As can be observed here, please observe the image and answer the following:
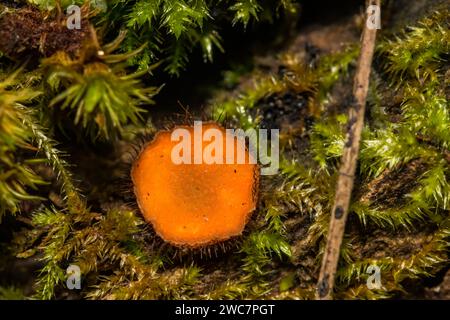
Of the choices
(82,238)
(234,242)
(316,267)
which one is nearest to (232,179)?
(234,242)

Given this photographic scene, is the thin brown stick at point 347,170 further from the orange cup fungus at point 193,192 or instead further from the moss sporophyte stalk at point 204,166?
the orange cup fungus at point 193,192

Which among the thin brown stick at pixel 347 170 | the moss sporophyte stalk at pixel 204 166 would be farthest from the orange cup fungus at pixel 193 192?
the thin brown stick at pixel 347 170

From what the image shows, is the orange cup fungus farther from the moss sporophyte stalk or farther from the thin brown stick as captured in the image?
the thin brown stick

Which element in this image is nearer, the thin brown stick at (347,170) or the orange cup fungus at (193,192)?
the thin brown stick at (347,170)

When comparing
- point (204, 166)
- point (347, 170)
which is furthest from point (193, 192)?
point (347, 170)

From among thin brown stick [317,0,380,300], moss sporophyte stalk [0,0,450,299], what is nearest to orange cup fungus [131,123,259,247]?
moss sporophyte stalk [0,0,450,299]
